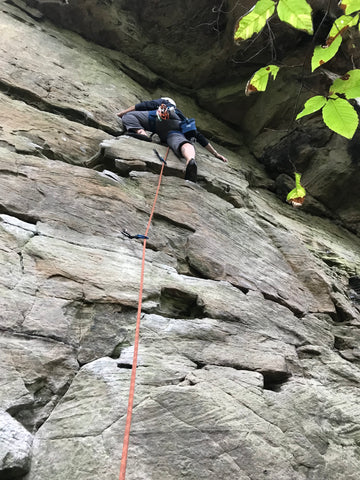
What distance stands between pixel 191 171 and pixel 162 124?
1.74 metres

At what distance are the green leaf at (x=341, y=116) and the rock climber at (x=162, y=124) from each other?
5197 mm

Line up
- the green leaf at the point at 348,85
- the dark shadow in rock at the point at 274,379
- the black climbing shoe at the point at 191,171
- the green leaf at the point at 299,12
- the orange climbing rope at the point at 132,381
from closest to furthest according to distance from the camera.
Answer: the green leaf at the point at 299,12, the green leaf at the point at 348,85, the orange climbing rope at the point at 132,381, the dark shadow in rock at the point at 274,379, the black climbing shoe at the point at 191,171

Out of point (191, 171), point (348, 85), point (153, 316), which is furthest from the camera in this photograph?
point (191, 171)

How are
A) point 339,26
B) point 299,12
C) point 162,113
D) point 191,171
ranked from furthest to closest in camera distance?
point 162,113 < point 191,171 < point 339,26 < point 299,12

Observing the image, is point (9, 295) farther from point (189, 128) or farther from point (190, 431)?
point (189, 128)

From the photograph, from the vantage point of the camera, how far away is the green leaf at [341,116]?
177 cm

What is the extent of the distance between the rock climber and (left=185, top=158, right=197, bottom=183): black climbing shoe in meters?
0.52

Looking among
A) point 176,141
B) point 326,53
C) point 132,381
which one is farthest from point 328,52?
point 176,141

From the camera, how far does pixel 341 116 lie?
1803 millimetres

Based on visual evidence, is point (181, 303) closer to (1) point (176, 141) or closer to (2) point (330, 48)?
(2) point (330, 48)

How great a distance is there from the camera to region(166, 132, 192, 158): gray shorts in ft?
22.9

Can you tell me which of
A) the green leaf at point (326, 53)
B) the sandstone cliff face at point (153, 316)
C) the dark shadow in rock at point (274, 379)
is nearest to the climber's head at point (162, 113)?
the sandstone cliff face at point (153, 316)

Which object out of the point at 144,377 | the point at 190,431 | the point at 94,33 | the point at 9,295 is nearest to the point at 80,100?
the point at 94,33

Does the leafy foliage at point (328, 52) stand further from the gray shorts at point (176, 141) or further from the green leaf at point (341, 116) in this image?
the gray shorts at point (176, 141)
